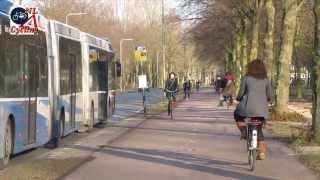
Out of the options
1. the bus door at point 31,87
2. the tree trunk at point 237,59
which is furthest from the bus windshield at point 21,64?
the tree trunk at point 237,59

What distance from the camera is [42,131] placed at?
15742mm

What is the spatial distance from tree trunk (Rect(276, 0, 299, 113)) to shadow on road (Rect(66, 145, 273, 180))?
12.2 meters

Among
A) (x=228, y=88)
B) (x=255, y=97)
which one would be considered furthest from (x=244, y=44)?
(x=255, y=97)

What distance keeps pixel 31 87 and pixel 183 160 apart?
3355 mm

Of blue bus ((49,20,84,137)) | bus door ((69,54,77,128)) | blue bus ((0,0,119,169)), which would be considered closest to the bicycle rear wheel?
blue bus ((0,0,119,169))

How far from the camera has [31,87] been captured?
47.9 ft

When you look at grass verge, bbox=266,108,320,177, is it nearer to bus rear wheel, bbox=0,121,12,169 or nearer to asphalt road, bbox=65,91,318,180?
asphalt road, bbox=65,91,318,180

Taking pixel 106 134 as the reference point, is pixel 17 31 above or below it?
above

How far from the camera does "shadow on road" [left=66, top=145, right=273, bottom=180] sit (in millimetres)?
12555

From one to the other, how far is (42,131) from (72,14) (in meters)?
46.5

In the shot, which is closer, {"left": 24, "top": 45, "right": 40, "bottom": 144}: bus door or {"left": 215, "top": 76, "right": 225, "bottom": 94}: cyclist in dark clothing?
{"left": 24, "top": 45, "right": 40, "bottom": 144}: bus door

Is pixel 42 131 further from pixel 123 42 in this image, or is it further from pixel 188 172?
pixel 123 42

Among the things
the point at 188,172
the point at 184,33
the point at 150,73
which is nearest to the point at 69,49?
the point at 188,172

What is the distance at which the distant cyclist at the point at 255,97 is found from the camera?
41.6ft
